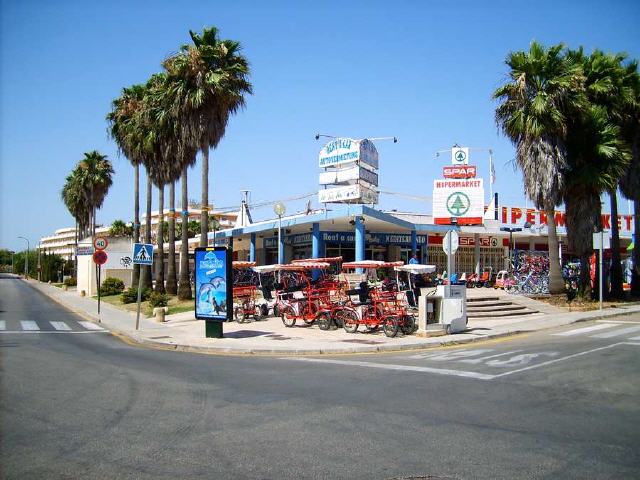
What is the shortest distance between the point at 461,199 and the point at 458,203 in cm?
32

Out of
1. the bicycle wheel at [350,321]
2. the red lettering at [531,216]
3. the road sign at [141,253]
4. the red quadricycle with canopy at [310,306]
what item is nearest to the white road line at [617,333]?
the bicycle wheel at [350,321]

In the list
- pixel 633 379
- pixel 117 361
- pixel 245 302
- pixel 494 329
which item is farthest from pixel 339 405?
pixel 245 302

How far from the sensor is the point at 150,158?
111 feet

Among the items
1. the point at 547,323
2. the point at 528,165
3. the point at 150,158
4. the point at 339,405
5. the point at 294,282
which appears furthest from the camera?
the point at 150,158

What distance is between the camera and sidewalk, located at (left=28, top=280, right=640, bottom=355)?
583 inches

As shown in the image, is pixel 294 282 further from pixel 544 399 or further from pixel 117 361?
pixel 544 399

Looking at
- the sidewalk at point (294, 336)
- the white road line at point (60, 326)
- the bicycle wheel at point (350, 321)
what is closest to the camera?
the sidewalk at point (294, 336)

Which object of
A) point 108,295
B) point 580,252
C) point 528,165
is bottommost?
point 108,295

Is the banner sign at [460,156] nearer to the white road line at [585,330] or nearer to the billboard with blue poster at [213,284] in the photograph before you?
the white road line at [585,330]

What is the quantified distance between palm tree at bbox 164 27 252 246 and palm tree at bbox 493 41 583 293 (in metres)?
12.9

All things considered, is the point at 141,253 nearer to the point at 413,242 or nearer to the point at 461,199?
the point at 413,242

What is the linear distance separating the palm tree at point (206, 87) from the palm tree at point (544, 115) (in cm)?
1292

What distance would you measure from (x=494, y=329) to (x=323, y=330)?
562 centimetres

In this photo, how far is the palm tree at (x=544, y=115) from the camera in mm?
24859
